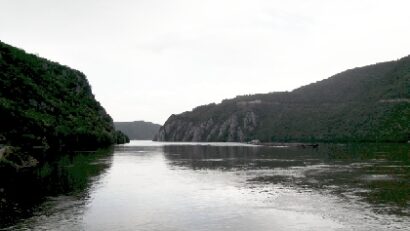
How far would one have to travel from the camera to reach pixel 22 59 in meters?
186

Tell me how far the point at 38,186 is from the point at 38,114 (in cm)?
8894

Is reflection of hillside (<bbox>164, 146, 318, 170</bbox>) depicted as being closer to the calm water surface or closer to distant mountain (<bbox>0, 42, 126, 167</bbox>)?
the calm water surface

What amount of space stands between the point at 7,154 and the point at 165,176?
93.7 ft

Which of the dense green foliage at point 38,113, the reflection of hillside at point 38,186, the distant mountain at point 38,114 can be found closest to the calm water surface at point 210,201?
the reflection of hillside at point 38,186

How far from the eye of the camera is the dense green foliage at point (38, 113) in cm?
10669

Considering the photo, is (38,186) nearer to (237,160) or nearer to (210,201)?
(210,201)

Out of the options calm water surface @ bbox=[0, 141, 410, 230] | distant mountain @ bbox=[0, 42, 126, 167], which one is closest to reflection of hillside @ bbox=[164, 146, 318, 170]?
calm water surface @ bbox=[0, 141, 410, 230]

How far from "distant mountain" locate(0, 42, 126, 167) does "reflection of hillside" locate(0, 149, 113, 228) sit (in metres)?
11.4

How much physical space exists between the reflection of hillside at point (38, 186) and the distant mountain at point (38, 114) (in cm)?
1137

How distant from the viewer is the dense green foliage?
107m

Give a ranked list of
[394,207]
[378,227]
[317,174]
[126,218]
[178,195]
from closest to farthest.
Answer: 1. [378,227]
2. [126,218]
3. [394,207]
4. [178,195]
5. [317,174]

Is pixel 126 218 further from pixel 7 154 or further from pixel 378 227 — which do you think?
pixel 7 154

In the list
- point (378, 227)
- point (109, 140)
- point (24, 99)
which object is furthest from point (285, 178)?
point (109, 140)

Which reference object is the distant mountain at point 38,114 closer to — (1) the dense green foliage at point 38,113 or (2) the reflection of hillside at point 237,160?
(1) the dense green foliage at point 38,113
